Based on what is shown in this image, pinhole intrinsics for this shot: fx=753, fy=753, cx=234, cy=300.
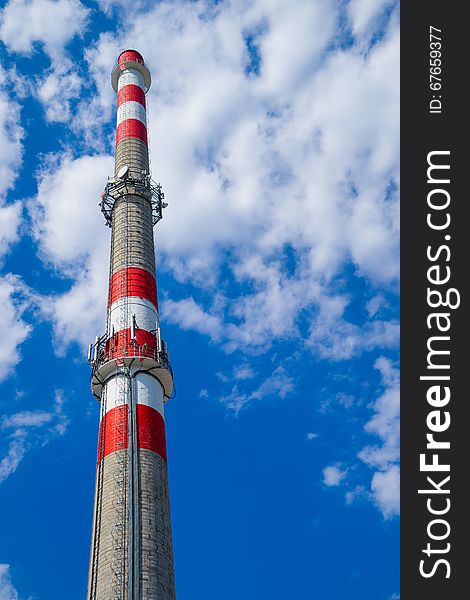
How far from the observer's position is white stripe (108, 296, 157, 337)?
3375 centimetres

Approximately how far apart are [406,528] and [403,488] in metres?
1.03

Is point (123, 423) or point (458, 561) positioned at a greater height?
point (123, 423)

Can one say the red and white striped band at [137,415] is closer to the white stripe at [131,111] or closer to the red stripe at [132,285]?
the red stripe at [132,285]

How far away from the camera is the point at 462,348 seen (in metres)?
21.2

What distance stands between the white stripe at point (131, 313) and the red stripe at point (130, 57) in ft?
63.1

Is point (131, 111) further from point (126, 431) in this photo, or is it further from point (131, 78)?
point (126, 431)

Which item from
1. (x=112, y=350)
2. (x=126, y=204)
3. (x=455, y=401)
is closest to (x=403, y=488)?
(x=455, y=401)

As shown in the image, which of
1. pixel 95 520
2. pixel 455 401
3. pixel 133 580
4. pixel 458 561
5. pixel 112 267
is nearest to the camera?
pixel 458 561

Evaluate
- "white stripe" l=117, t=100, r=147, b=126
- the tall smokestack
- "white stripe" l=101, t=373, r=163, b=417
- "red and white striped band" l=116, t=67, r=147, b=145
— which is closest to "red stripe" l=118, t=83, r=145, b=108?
"red and white striped band" l=116, t=67, r=147, b=145

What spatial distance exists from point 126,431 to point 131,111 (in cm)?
2058

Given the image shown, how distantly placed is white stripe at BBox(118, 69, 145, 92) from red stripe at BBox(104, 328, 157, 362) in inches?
741

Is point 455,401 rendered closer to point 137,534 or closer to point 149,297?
point 137,534

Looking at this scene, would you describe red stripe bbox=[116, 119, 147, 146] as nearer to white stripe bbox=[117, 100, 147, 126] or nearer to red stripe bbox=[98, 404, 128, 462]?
white stripe bbox=[117, 100, 147, 126]

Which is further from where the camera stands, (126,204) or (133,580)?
(126,204)
